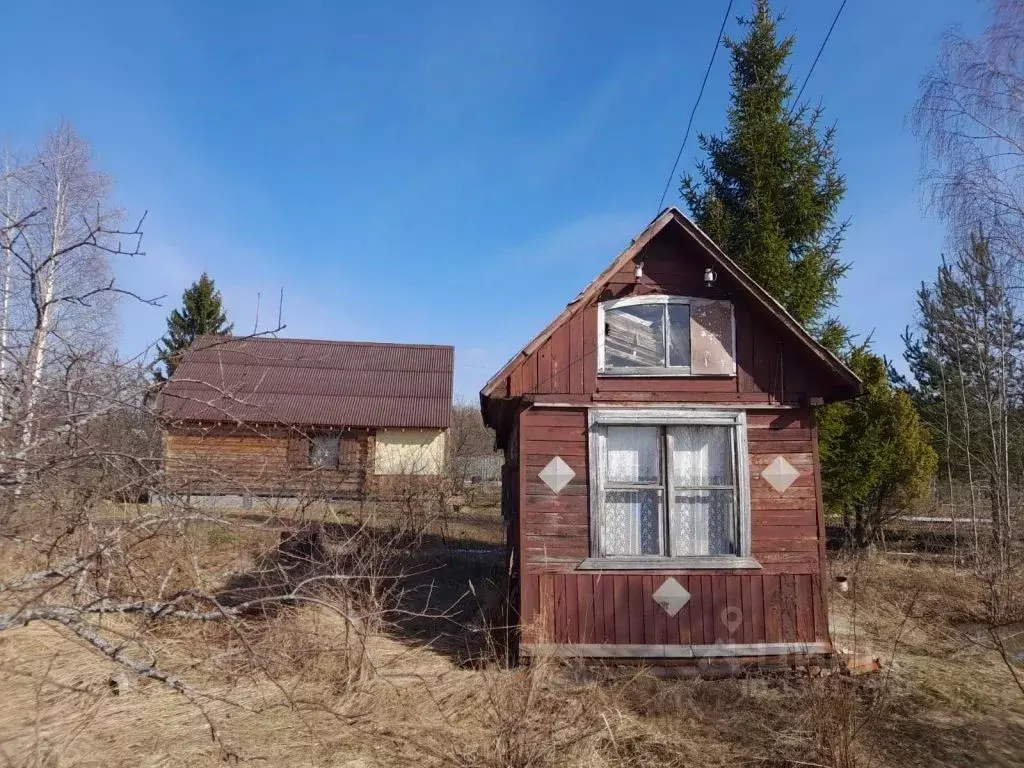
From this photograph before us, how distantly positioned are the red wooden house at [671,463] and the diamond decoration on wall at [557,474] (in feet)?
0.04

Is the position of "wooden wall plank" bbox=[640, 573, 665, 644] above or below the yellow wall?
below

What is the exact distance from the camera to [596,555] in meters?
7.99

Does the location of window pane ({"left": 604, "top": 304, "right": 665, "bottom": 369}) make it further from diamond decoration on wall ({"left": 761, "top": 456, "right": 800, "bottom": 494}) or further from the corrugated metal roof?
the corrugated metal roof

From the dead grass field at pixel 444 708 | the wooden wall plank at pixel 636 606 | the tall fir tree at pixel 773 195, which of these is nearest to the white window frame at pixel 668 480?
the wooden wall plank at pixel 636 606

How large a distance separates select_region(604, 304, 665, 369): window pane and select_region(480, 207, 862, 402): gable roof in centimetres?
43

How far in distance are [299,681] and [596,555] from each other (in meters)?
3.27

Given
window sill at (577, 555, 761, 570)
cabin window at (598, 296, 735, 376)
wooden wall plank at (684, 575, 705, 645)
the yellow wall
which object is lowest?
wooden wall plank at (684, 575, 705, 645)

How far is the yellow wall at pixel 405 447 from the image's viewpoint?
24.3m

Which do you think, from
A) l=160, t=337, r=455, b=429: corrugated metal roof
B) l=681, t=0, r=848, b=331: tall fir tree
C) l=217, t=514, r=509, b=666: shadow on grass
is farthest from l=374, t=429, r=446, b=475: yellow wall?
l=681, t=0, r=848, b=331: tall fir tree

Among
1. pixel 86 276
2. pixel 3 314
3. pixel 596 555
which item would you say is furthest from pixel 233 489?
pixel 3 314

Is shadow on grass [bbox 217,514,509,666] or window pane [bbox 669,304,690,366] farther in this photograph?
window pane [bbox 669,304,690,366]

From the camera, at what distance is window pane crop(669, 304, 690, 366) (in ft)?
27.8

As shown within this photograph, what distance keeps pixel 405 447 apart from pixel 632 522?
1735 centimetres

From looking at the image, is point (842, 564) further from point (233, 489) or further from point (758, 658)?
point (233, 489)
